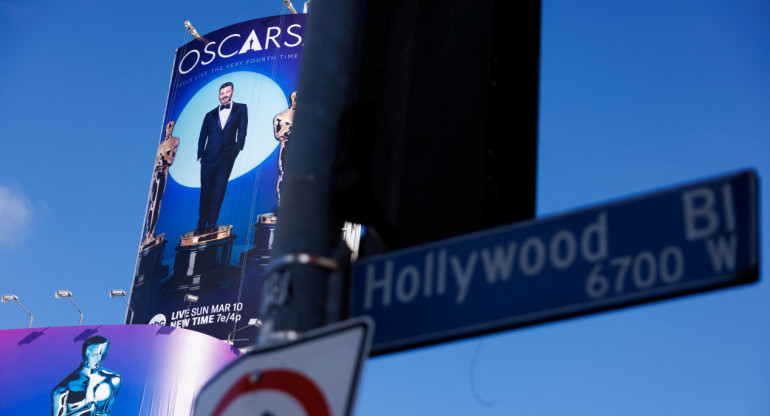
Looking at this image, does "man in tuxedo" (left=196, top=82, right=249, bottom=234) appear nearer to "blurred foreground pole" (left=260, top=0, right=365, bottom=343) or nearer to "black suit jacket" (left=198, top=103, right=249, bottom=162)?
"black suit jacket" (left=198, top=103, right=249, bottom=162)

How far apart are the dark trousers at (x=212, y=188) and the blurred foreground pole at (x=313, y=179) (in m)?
32.7

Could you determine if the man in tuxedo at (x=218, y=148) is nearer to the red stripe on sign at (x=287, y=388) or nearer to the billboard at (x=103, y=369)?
the billboard at (x=103, y=369)

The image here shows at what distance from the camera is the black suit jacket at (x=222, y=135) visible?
37344 mm

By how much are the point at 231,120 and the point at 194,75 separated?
3.61 m

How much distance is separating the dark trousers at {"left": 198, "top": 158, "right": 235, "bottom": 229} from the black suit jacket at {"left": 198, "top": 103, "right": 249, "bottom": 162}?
1.08 feet

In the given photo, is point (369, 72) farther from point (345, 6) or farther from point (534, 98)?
point (534, 98)

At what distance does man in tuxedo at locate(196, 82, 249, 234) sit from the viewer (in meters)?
36.2

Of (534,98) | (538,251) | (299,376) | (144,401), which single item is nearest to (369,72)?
(534,98)

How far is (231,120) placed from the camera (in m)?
38.1

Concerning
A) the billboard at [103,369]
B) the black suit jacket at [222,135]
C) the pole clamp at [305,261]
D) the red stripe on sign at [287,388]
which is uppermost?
the black suit jacket at [222,135]

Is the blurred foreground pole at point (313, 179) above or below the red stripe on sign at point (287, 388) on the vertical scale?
above

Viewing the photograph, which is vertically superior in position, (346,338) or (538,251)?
(538,251)

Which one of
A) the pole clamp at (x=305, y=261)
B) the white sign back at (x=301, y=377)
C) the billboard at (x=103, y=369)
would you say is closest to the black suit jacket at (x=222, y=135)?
the billboard at (x=103, y=369)

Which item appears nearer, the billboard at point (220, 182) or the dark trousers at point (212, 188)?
the billboard at point (220, 182)
